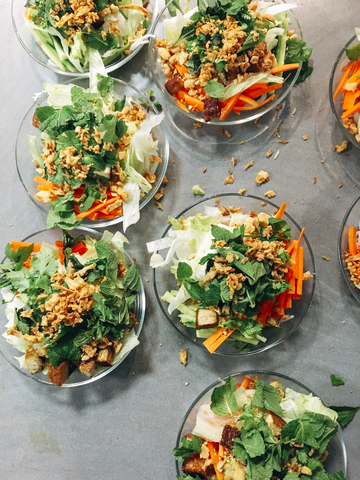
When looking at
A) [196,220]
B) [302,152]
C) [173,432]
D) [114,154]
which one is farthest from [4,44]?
[173,432]

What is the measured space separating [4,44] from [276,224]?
229cm

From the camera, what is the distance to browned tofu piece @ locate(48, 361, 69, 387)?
97.1 inches

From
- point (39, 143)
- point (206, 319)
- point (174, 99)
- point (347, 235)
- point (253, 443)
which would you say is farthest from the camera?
point (39, 143)

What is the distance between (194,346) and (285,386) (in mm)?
589

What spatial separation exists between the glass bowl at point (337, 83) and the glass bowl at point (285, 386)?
55.7 inches

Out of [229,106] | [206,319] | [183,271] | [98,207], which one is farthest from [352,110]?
[98,207]

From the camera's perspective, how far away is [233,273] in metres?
2.25

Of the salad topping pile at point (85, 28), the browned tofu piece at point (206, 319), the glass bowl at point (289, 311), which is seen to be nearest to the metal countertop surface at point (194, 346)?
the glass bowl at point (289, 311)

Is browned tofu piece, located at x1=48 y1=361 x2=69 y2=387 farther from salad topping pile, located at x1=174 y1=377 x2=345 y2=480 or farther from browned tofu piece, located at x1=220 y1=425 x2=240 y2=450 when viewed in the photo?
browned tofu piece, located at x1=220 y1=425 x2=240 y2=450

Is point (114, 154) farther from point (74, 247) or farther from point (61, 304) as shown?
point (61, 304)

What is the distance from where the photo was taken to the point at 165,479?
2.67m

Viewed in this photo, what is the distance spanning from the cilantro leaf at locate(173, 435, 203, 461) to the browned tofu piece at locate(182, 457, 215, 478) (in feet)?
0.15

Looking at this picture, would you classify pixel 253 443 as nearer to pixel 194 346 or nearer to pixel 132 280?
pixel 194 346

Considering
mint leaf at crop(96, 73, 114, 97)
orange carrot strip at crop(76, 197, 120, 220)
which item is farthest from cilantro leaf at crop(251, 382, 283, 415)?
mint leaf at crop(96, 73, 114, 97)
